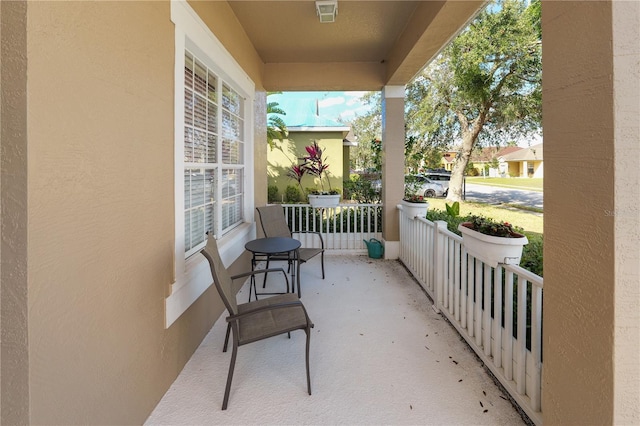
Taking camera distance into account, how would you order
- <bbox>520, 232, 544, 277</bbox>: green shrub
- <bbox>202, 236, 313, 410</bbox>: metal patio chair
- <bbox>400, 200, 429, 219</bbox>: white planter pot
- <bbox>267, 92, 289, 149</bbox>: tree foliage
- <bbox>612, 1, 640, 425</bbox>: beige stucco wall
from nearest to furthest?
<bbox>612, 1, 640, 425</bbox>: beige stucco wall → <bbox>202, 236, 313, 410</bbox>: metal patio chair → <bbox>520, 232, 544, 277</bbox>: green shrub → <bbox>400, 200, 429, 219</bbox>: white planter pot → <bbox>267, 92, 289, 149</bbox>: tree foliage

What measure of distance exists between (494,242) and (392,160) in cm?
328

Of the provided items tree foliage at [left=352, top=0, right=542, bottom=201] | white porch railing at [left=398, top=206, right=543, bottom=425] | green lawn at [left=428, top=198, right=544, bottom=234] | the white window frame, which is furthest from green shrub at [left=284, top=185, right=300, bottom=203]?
the white window frame

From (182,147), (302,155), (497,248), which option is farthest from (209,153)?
(302,155)

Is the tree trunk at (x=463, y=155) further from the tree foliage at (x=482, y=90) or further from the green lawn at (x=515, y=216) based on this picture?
the green lawn at (x=515, y=216)

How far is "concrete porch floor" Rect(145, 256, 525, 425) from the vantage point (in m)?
1.87

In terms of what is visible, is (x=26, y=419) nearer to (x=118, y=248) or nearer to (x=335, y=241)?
(x=118, y=248)

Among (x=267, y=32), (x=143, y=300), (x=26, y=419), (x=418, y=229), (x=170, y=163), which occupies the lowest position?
(x=26, y=419)

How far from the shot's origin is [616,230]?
1107 mm

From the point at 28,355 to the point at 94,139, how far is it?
3.01 feet

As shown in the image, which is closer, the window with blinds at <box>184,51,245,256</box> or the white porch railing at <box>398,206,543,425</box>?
the white porch railing at <box>398,206,543,425</box>

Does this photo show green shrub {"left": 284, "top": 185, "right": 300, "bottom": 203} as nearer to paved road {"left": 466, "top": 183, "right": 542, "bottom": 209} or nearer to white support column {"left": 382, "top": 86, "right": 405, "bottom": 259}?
white support column {"left": 382, "top": 86, "right": 405, "bottom": 259}

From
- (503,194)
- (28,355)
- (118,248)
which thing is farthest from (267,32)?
(503,194)

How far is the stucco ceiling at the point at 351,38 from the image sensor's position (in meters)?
3.28

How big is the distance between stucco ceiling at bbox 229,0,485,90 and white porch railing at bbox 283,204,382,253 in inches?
83.9
